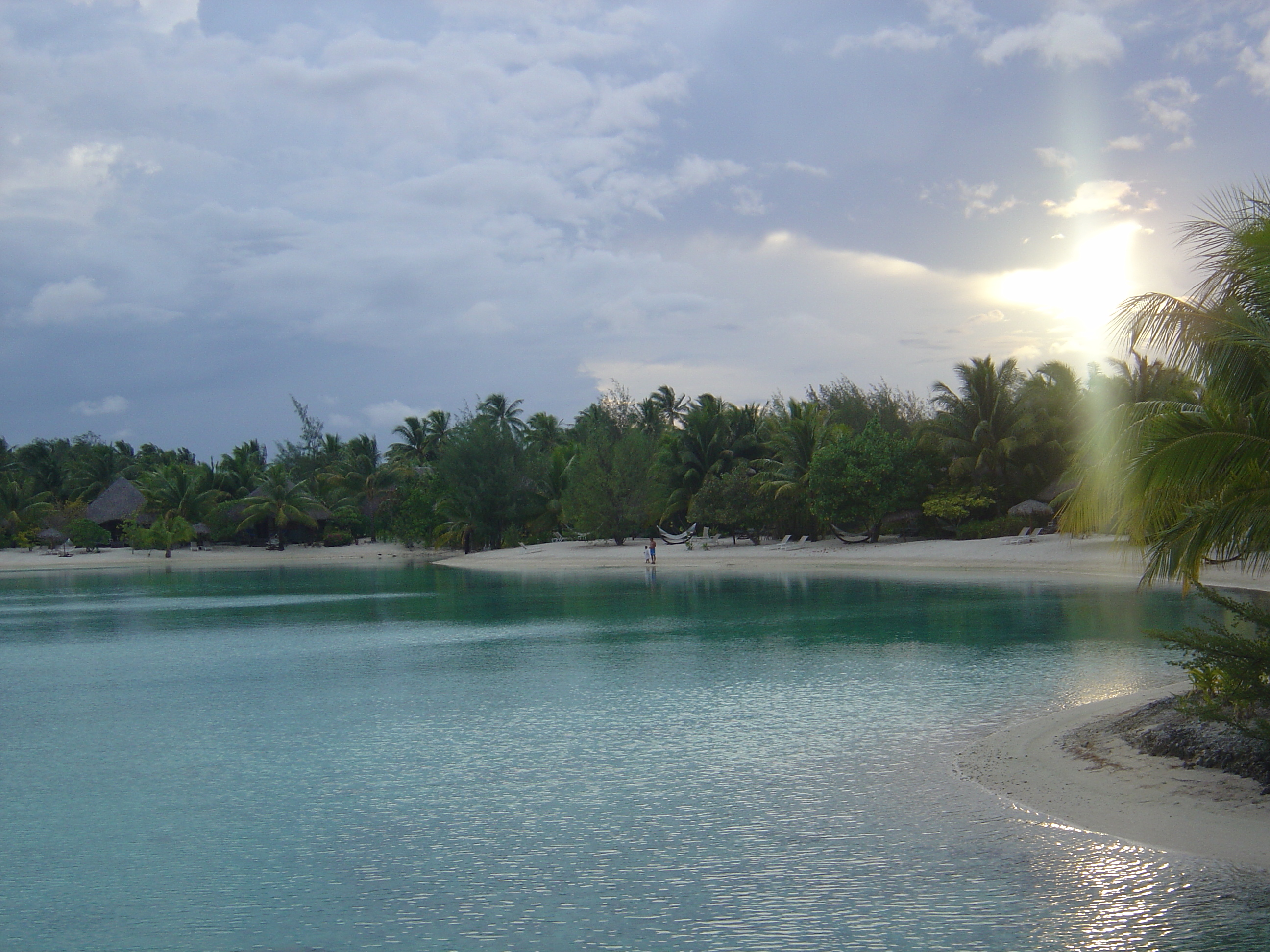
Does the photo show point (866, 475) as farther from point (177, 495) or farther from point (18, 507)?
point (18, 507)

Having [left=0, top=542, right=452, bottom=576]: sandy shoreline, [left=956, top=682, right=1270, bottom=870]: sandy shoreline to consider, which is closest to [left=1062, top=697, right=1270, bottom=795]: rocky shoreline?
[left=956, top=682, right=1270, bottom=870]: sandy shoreline

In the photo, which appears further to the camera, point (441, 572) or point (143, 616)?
point (441, 572)

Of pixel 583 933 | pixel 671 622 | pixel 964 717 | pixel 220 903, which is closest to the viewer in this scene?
pixel 583 933

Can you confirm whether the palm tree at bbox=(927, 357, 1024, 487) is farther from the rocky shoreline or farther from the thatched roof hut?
the thatched roof hut

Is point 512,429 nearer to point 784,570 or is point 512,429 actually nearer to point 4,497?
point 784,570

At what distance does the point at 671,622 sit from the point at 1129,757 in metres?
14.3

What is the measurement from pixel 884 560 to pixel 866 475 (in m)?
3.97

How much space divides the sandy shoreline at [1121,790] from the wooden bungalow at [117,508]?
240 ft

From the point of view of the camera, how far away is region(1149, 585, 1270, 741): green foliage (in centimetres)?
734

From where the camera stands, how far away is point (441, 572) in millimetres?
48281

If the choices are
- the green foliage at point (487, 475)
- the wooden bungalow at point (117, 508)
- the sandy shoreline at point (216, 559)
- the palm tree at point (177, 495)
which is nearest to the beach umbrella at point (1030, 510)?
the green foliage at point (487, 475)

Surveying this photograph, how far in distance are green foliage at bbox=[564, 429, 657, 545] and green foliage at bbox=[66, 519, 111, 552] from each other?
1470 inches

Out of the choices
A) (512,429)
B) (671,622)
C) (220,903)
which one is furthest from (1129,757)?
(512,429)

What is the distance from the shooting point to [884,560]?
39.7 m
